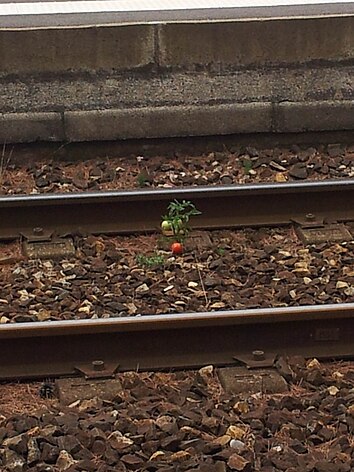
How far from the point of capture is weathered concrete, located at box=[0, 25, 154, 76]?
7.48 m

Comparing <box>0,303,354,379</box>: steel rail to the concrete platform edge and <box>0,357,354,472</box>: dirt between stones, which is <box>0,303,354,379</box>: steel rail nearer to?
<box>0,357,354,472</box>: dirt between stones

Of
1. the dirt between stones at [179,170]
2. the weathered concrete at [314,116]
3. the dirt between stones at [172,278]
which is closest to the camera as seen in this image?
the dirt between stones at [172,278]

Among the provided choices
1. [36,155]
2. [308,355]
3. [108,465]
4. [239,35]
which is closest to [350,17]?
[239,35]

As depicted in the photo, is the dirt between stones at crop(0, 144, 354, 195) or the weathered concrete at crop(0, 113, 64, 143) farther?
the weathered concrete at crop(0, 113, 64, 143)

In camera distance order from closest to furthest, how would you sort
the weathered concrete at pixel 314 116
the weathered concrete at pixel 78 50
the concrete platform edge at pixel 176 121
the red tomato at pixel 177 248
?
the red tomato at pixel 177 248
the weathered concrete at pixel 78 50
the concrete platform edge at pixel 176 121
the weathered concrete at pixel 314 116

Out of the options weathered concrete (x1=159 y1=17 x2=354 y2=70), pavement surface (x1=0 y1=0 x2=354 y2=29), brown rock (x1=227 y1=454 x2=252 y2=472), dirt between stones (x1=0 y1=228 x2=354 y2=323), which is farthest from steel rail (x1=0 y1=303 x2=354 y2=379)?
pavement surface (x1=0 y1=0 x2=354 y2=29)

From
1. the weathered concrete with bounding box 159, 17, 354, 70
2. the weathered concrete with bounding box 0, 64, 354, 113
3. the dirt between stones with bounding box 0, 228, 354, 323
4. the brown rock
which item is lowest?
the dirt between stones with bounding box 0, 228, 354, 323

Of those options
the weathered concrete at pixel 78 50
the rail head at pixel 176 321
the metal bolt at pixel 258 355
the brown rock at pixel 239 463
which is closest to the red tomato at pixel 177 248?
the rail head at pixel 176 321

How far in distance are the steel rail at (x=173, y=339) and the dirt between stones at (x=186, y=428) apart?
0.09 meters

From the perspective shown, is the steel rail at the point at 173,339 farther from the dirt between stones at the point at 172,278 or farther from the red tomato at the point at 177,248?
the red tomato at the point at 177,248

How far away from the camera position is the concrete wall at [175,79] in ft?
24.8

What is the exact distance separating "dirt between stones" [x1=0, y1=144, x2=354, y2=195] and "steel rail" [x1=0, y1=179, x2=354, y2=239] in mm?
579

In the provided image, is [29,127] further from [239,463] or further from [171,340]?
[239,463]

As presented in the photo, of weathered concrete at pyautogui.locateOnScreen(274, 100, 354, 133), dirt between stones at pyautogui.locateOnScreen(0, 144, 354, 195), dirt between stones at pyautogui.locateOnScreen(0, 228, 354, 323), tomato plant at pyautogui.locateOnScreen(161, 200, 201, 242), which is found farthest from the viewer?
weathered concrete at pyautogui.locateOnScreen(274, 100, 354, 133)
